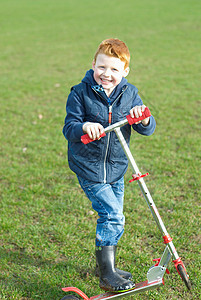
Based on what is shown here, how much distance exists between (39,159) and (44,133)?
3.01 ft

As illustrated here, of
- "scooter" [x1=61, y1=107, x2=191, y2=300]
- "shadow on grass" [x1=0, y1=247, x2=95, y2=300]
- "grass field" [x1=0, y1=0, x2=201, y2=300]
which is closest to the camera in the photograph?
"scooter" [x1=61, y1=107, x2=191, y2=300]

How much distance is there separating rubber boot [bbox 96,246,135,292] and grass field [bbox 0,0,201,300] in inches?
13.0

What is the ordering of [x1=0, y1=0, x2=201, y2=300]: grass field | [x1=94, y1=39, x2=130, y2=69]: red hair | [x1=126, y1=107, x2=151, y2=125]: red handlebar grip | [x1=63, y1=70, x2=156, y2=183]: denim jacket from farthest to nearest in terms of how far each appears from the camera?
[x1=0, y1=0, x2=201, y2=300]: grass field → [x1=63, y1=70, x2=156, y2=183]: denim jacket → [x1=94, y1=39, x2=130, y2=69]: red hair → [x1=126, y1=107, x2=151, y2=125]: red handlebar grip

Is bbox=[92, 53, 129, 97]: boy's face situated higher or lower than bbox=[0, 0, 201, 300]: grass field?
higher

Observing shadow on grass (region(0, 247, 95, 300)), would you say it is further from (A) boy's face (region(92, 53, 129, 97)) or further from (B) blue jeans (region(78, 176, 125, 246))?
(A) boy's face (region(92, 53, 129, 97))

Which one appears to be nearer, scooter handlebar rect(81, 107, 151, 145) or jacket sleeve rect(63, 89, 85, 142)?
scooter handlebar rect(81, 107, 151, 145)

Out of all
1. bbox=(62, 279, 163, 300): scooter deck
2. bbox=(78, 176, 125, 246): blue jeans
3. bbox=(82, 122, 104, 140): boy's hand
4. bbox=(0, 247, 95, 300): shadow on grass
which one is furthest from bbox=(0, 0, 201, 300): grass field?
bbox=(78, 176, 125, 246): blue jeans

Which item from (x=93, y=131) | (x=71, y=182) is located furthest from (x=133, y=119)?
(x=71, y=182)

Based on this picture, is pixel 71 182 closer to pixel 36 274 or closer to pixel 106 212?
pixel 36 274

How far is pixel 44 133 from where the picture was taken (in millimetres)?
6031

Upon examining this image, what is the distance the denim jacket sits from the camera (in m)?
2.76

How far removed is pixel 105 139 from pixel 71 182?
196 centimetres

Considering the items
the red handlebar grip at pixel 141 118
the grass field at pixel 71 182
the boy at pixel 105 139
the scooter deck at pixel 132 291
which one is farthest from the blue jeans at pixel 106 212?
the red handlebar grip at pixel 141 118

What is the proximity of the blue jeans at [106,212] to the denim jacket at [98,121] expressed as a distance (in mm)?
70
